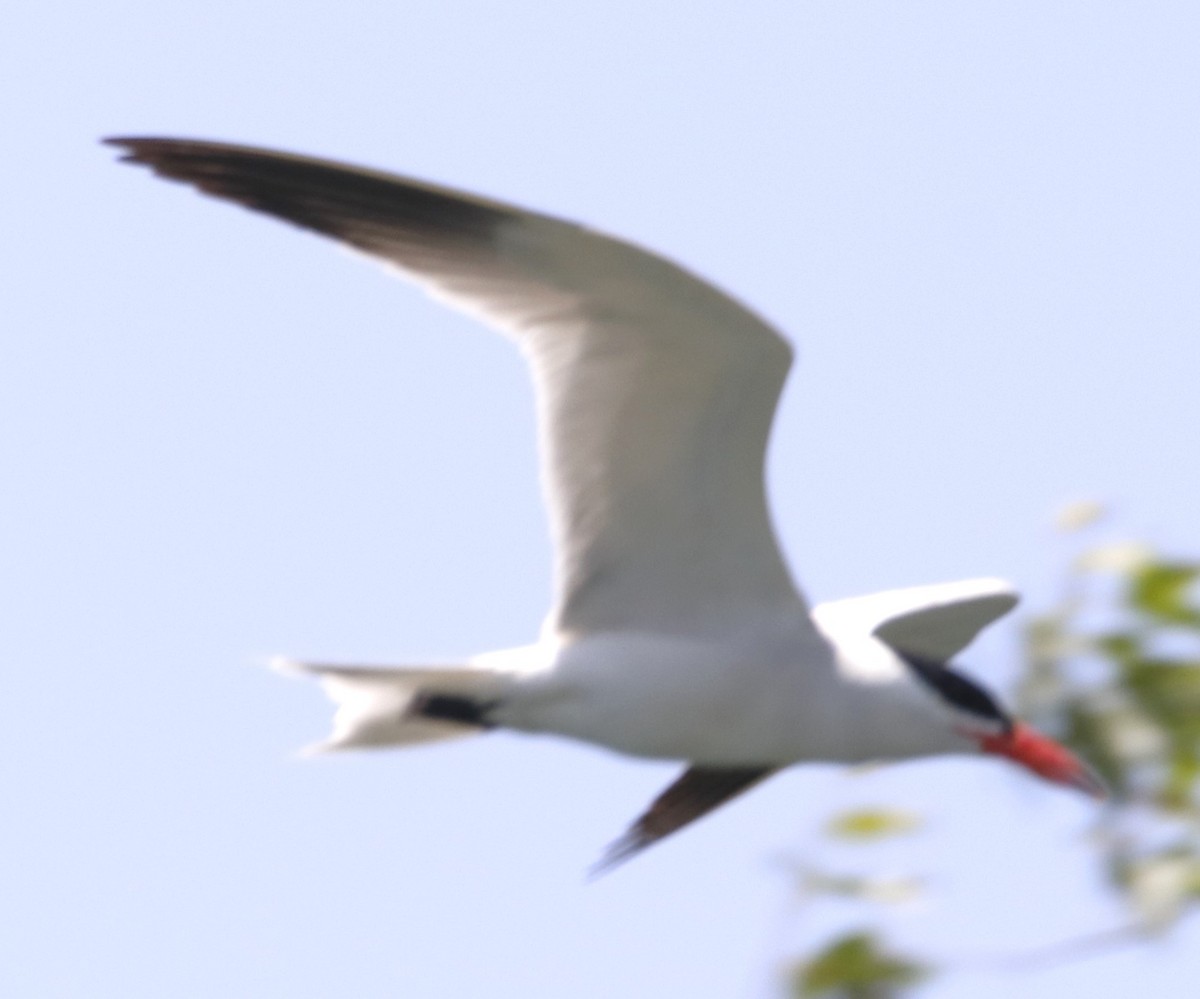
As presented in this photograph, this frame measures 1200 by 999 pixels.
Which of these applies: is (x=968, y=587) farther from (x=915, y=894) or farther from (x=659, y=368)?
(x=915, y=894)

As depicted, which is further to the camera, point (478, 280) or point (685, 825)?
point (685, 825)

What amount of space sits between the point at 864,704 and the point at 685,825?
857 mm

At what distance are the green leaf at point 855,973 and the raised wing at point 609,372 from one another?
241 centimetres

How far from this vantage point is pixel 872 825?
121 inches

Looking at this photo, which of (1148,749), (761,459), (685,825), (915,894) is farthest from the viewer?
(685,825)

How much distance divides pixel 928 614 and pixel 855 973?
3.75 metres

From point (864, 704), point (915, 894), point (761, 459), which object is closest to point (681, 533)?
point (761, 459)

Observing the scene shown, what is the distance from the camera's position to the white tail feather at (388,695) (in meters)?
5.42

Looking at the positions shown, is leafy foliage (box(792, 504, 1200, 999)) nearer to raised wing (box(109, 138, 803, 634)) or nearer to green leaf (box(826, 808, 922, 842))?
green leaf (box(826, 808, 922, 842))

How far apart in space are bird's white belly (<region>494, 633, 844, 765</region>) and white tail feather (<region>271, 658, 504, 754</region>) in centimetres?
12

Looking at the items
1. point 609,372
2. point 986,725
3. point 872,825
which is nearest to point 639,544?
point 609,372

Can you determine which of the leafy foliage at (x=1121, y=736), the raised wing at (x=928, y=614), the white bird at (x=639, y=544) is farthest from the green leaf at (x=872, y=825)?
the raised wing at (x=928, y=614)

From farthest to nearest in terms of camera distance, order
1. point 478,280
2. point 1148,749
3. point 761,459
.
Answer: point 761,459, point 478,280, point 1148,749

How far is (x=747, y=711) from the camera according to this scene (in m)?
5.50
